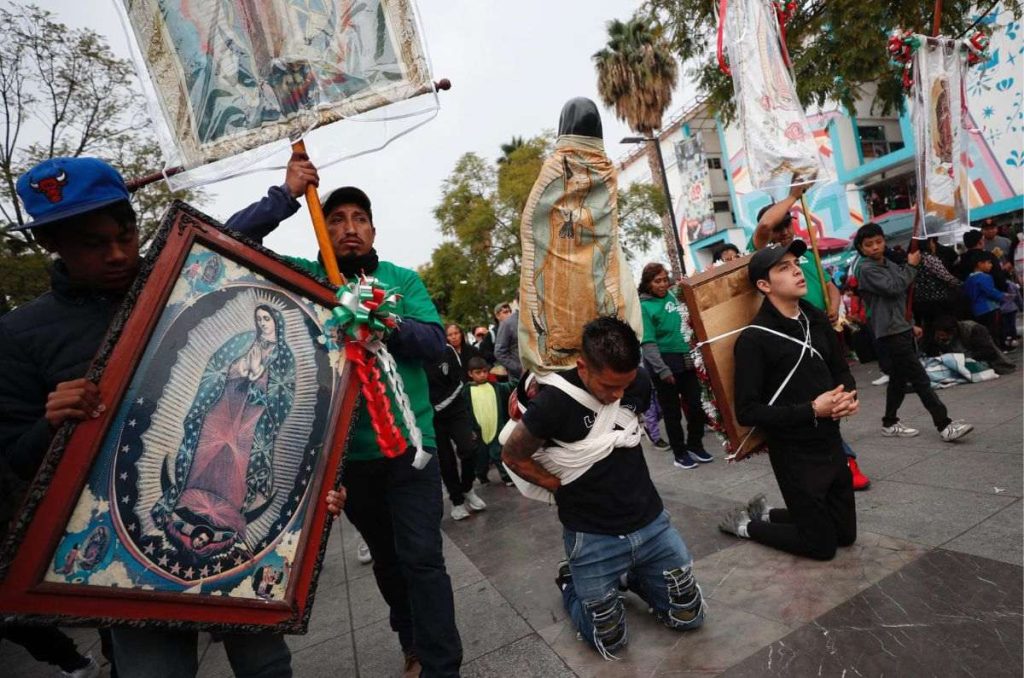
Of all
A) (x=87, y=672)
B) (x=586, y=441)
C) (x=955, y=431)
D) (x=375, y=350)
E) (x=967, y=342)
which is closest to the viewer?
(x=375, y=350)

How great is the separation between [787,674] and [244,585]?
6.21ft

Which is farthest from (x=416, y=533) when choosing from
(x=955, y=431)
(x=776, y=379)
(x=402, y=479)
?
(x=955, y=431)

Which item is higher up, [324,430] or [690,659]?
[324,430]

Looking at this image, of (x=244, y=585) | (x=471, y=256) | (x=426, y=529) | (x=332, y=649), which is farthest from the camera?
(x=471, y=256)

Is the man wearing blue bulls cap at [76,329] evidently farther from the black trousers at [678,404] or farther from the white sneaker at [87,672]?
the black trousers at [678,404]

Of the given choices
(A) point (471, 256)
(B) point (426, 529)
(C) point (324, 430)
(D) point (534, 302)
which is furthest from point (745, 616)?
(A) point (471, 256)

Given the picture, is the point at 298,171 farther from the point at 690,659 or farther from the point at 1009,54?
the point at 1009,54

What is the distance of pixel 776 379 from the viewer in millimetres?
2953

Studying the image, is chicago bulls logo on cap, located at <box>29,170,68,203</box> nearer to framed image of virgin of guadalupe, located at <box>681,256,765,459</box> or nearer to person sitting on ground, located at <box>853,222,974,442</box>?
framed image of virgin of guadalupe, located at <box>681,256,765,459</box>

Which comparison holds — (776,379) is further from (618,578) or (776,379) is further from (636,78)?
(636,78)

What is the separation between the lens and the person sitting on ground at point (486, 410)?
596 centimetres

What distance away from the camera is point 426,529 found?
222 centimetres

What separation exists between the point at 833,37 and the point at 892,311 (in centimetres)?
491

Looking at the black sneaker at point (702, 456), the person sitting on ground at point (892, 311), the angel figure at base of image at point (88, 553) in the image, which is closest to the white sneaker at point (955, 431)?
the person sitting on ground at point (892, 311)
